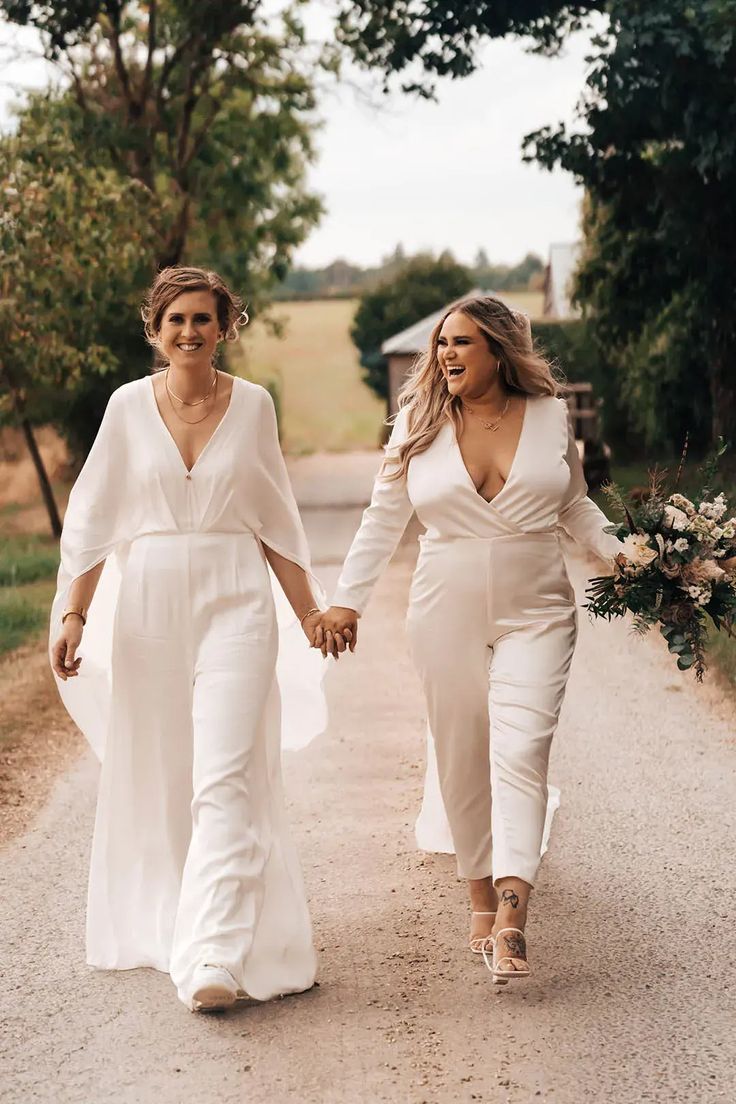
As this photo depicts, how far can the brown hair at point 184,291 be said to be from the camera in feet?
17.2

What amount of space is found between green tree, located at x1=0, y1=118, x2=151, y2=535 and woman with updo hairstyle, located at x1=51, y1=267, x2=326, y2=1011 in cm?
1238

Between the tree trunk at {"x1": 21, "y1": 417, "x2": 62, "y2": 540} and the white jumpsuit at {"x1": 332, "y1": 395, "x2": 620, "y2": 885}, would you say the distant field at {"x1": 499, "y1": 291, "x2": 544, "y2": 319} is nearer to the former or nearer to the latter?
the tree trunk at {"x1": 21, "y1": 417, "x2": 62, "y2": 540}

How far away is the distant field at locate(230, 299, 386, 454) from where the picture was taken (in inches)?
2630

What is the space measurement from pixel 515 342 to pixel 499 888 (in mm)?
1867

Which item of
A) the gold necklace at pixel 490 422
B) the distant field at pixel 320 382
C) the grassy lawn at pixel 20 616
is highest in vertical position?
the gold necklace at pixel 490 422

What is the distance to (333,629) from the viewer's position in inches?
218

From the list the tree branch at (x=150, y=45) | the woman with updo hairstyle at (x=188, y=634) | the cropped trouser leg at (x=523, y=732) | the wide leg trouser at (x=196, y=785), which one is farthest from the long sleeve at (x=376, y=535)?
the tree branch at (x=150, y=45)

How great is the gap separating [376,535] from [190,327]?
102 centimetres

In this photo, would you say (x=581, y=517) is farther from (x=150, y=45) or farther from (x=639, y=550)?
(x=150, y=45)

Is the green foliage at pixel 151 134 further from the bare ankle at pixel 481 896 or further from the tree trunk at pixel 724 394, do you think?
the bare ankle at pixel 481 896

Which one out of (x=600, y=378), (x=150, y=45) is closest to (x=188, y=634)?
(x=150, y=45)

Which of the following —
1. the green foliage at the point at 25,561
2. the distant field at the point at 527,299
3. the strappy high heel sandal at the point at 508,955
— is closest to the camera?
the strappy high heel sandal at the point at 508,955

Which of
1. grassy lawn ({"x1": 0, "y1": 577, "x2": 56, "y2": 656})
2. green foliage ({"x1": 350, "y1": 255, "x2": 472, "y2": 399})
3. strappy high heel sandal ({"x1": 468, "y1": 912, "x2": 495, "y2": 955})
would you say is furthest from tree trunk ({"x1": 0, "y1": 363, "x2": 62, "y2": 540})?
green foliage ({"x1": 350, "y1": 255, "x2": 472, "y2": 399})

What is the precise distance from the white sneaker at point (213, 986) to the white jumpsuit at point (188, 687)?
→ 0.39ft
